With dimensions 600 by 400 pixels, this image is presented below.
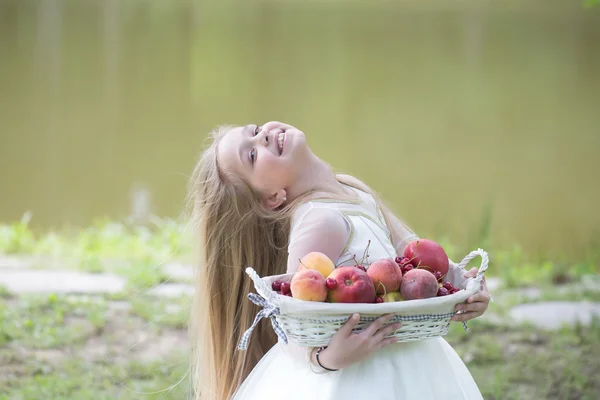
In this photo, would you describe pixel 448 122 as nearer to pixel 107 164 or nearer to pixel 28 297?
pixel 107 164

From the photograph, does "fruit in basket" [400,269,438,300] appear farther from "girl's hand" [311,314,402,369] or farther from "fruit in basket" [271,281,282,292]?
"fruit in basket" [271,281,282,292]

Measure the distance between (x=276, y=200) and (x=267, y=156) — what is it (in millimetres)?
141

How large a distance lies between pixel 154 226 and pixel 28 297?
1.41 metres

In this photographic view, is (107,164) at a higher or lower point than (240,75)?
lower

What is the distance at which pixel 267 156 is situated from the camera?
232 cm

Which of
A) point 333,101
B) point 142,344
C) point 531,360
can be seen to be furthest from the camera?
point 333,101

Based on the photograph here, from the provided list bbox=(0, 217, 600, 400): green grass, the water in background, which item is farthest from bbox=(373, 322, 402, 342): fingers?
the water in background

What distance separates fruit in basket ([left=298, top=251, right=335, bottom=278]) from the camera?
1947mm

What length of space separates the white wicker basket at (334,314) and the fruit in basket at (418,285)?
40 mm

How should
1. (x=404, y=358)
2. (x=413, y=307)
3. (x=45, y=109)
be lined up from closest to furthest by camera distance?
(x=413, y=307), (x=404, y=358), (x=45, y=109)

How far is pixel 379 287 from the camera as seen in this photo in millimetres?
1925

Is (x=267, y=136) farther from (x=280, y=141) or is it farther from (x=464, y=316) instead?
(x=464, y=316)

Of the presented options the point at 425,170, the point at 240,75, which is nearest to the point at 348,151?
the point at 425,170

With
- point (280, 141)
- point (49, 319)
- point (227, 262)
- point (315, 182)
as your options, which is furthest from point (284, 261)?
point (49, 319)
